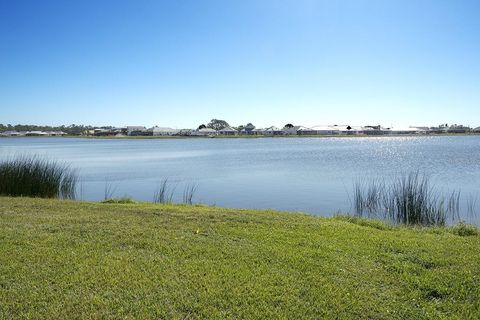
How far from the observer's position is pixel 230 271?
547cm

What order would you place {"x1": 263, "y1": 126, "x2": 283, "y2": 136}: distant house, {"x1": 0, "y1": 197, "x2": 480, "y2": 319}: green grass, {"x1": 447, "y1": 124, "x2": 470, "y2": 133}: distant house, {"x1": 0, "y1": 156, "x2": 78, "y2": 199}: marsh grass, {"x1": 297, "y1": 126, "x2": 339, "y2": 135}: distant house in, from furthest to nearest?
{"x1": 447, "y1": 124, "x2": 470, "y2": 133}: distant house
{"x1": 263, "y1": 126, "x2": 283, "y2": 136}: distant house
{"x1": 297, "y1": 126, "x2": 339, "y2": 135}: distant house
{"x1": 0, "y1": 156, "x2": 78, "y2": 199}: marsh grass
{"x1": 0, "y1": 197, "x2": 480, "y2": 319}: green grass

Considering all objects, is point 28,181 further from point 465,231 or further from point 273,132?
point 273,132

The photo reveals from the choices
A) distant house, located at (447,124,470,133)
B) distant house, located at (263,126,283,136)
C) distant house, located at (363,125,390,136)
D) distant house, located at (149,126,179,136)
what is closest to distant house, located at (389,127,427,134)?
distant house, located at (363,125,390,136)

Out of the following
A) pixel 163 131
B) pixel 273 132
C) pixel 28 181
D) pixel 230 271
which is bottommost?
pixel 230 271

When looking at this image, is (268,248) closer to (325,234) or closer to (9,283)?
(325,234)

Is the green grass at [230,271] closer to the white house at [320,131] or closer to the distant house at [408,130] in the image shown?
the white house at [320,131]

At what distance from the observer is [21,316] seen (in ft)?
13.9

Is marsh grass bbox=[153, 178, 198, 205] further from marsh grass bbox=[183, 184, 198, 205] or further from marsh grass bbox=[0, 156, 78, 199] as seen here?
marsh grass bbox=[0, 156, 78, 199]

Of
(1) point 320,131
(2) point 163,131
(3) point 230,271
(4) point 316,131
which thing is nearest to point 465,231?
(3) point 230,271

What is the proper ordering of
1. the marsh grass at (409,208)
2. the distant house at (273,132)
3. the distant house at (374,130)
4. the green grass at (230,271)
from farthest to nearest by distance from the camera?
the distant house at (374,130) < the distant house at (273,132) < the marsh grass at (409,208) < the green grass at (230,271)

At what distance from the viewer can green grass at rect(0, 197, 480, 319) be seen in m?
4.45

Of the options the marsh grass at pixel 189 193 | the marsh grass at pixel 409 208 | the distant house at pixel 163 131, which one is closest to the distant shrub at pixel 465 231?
the marsh grass at pixel 409 208

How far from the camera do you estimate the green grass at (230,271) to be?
14.6ft

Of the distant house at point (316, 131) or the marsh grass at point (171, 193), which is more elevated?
the distant house at point (316, 131)
